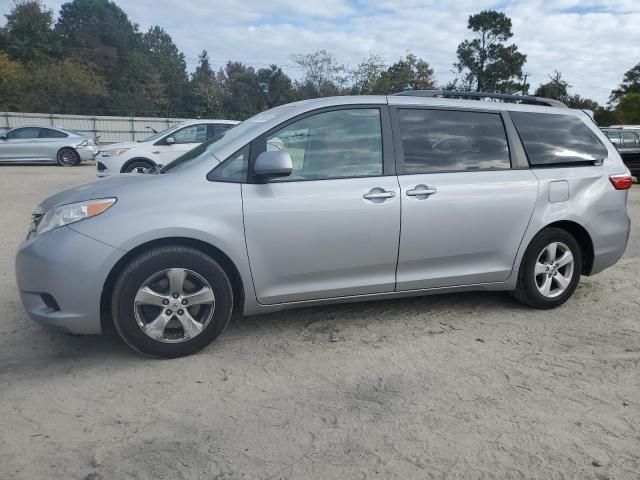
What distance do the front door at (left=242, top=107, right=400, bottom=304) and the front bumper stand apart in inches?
37.6

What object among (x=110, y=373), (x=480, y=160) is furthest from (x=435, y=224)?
(x=110, y=373)

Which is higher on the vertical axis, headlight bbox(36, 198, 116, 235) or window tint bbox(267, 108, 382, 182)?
window tint bbox(267, 108, 382, 182)

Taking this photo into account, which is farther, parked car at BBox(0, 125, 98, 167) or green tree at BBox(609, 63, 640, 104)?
green tree at BBox(609, 63, 640, 104)

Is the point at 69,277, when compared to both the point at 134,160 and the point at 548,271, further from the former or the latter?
the point at 134,160

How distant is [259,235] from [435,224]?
1.32 metres

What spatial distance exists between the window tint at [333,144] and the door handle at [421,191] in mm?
275

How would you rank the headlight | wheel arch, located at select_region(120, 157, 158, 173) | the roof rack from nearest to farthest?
the headlight → the roof rack → wheel arch, located at select_region(120, 157, 158, 173)

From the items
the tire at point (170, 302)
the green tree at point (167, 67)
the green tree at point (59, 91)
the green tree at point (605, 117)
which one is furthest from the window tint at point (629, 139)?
the green tree at point (167, 67)

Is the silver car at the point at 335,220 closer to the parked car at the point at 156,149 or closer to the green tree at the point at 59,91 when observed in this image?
the parked car at the point at 156,149

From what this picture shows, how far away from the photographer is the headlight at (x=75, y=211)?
3.41 meters

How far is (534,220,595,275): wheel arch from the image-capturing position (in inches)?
179

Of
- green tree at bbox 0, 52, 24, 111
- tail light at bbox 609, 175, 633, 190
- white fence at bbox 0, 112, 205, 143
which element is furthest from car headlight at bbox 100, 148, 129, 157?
green tree at bbox 0, 52, 24, 111

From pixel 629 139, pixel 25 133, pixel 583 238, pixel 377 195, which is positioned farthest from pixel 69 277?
pixel 629 139

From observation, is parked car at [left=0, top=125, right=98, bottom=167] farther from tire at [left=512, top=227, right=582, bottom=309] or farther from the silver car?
tire at [left=512, top=227, right=582, bottom=309]
